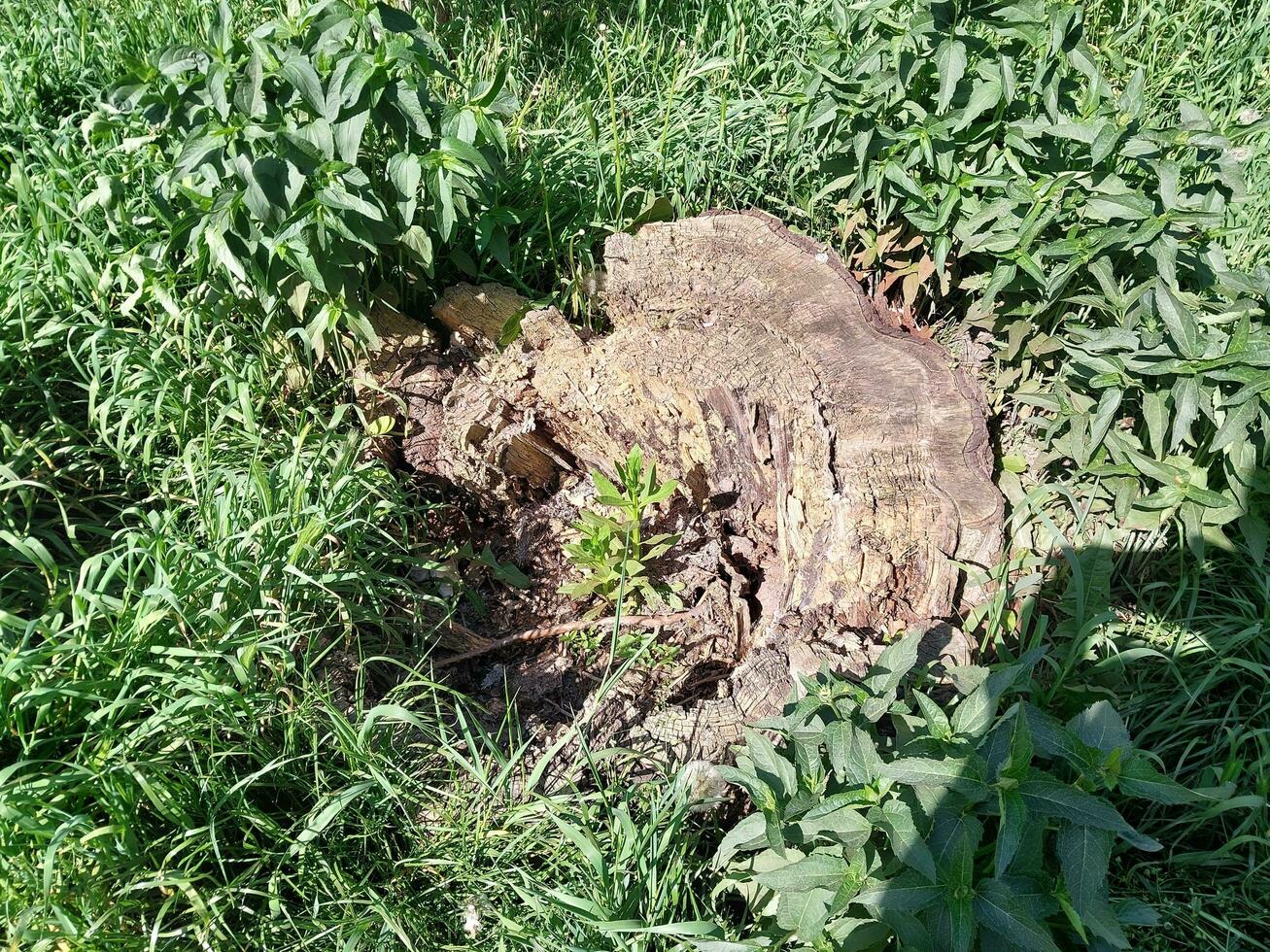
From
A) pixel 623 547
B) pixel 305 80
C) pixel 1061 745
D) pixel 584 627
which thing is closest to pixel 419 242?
pixel 305 80

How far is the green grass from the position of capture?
1.85m

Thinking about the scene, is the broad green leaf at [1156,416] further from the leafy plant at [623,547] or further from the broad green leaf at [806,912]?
the broad green leaf at [806,912]

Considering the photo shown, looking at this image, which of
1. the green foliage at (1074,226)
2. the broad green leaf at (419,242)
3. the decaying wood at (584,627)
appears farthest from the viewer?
the broad green leaf at (419,242)

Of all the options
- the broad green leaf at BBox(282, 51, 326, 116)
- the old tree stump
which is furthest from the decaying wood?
the broad green leaf at BBox(282, 51, 326, 116)

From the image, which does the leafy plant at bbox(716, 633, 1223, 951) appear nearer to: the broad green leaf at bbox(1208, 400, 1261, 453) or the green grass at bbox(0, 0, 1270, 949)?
the green grass at bbox(0, 0, 1270, 949)

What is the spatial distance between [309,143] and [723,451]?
4.58 ft

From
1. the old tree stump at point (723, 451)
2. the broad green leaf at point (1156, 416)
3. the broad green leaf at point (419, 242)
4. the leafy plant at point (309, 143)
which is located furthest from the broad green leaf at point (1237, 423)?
the broad green leaf at point (419, 242)

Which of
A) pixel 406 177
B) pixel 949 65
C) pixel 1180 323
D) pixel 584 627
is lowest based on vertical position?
pixel 584 627

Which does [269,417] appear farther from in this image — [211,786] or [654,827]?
[654,827]

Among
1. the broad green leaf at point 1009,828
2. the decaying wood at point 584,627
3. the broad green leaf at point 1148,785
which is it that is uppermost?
the broad green leaf at point 1009,828

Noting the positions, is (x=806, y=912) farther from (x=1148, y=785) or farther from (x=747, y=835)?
(x=1148, y=785)

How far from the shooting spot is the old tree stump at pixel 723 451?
2.36m

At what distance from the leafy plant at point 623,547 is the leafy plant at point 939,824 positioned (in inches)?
29.9

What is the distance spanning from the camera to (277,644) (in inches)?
83.4
